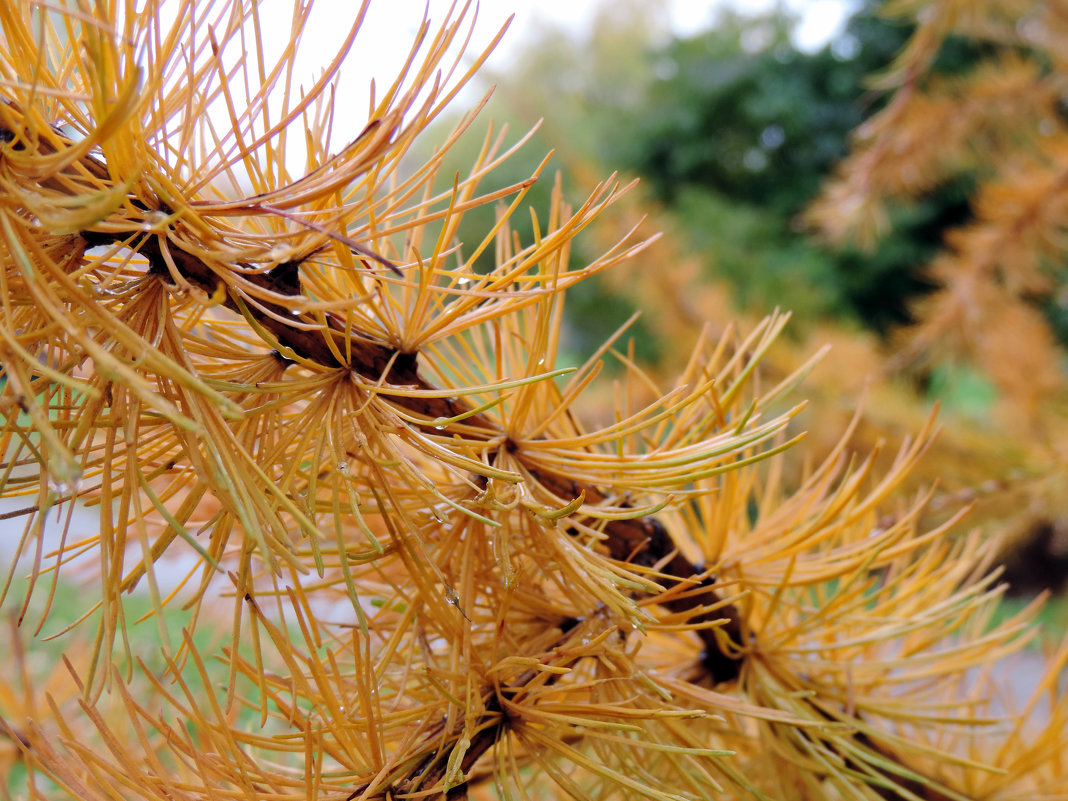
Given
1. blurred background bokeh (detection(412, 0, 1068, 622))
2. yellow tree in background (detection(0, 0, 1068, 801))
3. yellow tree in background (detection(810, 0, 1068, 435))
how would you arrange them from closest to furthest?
1. yellow tree in background (detection(0, 0, 1068, 801))
2. yellow tree in background (detection(810, 0, 1068, 435))
3. blurred background bokeh (detection(412, 0, 1068, 622))

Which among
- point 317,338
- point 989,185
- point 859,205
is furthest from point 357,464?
point 989,185

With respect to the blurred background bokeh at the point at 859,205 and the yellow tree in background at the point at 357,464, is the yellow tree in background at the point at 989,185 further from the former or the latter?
the yellow tree in background at the point at 357,464

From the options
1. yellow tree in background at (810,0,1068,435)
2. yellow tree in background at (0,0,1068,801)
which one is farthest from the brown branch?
yellow tree in background at (810,0,1068,435)

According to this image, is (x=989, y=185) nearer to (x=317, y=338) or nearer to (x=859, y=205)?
(x=859, y=205)

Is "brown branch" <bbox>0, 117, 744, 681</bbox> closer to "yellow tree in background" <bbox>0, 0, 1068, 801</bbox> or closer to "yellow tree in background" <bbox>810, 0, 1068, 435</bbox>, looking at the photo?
"yellow tree in background" <bbox>0, 0, 1068, 801</bbox>

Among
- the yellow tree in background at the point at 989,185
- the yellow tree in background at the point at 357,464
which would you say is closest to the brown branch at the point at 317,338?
the yellow tree in background at the point at 357,464

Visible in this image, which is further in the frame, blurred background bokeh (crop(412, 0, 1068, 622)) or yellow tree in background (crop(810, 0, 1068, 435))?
blurred background bokeh (crop(412, 0, 1068, 622))

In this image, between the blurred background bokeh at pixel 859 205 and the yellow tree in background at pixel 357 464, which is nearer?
the yellow tree in background at pixel 357 464

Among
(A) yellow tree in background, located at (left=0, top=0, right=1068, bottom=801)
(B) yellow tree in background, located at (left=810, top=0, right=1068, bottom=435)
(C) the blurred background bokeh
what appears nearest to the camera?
(A) yellow tree in background, located at (left=0, top=0, right=1068, bottom=801)

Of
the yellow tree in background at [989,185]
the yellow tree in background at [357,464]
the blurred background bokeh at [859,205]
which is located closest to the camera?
the yellow tree in background at [357,464]

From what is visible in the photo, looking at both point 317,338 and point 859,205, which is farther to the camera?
point 859,205
